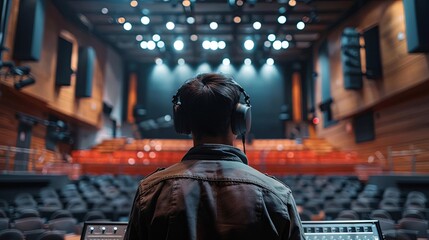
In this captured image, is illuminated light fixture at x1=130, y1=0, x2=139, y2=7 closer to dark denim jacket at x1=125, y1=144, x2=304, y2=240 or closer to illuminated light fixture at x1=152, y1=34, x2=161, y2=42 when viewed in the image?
illuminated light fixture at x1=152, y1=34, x2=161, y2=42

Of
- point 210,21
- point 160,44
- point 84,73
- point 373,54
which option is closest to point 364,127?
point 373,54

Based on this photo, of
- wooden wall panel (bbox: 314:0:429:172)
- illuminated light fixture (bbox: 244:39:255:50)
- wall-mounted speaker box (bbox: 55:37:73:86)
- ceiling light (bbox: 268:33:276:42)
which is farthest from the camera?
illuminated light fixture (bbox: 244:39:255:50)

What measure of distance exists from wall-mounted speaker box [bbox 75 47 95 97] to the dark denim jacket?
14615 millimetres

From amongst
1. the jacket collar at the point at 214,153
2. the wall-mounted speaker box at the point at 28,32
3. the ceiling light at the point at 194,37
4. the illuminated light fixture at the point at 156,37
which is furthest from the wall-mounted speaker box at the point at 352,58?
the jacket collar at the point at 214,153

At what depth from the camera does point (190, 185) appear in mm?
921

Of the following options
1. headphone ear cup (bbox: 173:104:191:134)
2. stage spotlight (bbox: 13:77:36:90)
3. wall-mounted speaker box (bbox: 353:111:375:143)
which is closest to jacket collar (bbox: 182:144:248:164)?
headphone ear cup (bbox: 173:104:191:134)

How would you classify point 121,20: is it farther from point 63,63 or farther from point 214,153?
point 214,153

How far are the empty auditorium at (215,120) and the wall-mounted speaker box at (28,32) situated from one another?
0.04m

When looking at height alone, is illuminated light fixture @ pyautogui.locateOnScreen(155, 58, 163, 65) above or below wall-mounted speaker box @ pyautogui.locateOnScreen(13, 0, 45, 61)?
above

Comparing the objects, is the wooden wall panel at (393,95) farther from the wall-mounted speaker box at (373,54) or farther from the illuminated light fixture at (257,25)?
the illuminated light fixture at (257,25)

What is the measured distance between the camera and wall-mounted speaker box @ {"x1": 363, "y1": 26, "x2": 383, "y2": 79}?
38.5 feet

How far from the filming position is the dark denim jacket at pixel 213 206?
34.4 inches

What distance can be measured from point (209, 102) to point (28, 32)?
1115cm

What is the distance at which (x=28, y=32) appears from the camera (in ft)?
33.6
